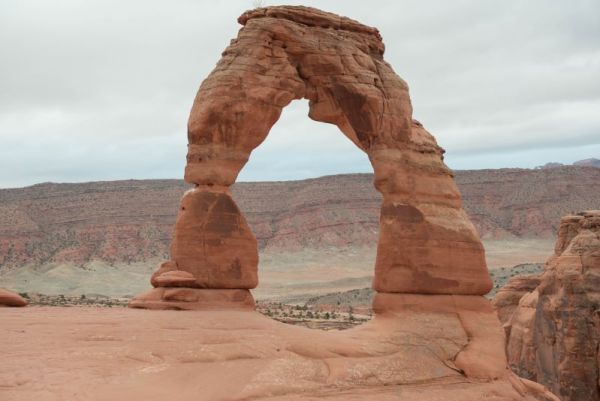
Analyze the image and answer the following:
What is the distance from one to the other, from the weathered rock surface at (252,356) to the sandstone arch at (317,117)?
0.83 metres

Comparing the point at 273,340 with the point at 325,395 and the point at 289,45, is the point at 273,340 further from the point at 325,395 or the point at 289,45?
the point at 289,45

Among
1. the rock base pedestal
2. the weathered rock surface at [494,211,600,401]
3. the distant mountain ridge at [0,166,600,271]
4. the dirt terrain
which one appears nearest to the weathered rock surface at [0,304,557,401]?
the rock base pedestal

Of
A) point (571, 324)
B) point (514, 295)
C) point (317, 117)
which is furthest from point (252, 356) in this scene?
point (514, 295)

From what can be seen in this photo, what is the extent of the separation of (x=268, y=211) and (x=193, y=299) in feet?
282

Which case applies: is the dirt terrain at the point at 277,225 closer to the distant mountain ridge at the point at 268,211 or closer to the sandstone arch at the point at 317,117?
the distant mountain ridge at the point at 268,211

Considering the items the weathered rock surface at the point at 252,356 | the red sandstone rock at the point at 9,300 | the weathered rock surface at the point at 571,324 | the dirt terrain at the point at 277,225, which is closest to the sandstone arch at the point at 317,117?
the weathered rock surface at the point at 252,356

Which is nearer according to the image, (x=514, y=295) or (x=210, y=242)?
(x=210, y=242)

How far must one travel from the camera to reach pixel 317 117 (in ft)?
57.9

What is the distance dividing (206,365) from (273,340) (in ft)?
5.51

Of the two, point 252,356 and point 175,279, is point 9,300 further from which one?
→ point 252,356

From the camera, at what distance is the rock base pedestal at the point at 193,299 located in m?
16.0

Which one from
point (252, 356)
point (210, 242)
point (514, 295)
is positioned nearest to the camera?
point (252, 356)

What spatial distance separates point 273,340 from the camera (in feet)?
44.6

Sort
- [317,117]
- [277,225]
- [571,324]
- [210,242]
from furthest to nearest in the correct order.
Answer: [277,225], [571,324], [317,117], [210,242]
